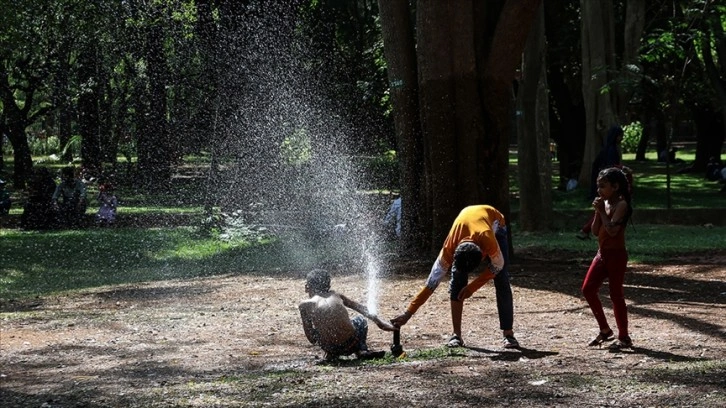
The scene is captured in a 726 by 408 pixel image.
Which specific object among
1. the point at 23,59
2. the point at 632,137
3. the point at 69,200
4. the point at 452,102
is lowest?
the point at 69,200

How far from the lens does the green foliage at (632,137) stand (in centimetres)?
4688

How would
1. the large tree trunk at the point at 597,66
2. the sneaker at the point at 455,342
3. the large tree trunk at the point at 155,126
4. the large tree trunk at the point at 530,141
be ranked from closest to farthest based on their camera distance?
the sneaker at the point at 455,342 → the large tree trunk at the point at 530,141 → the large tree trunk at the point at 597,66 → the large tree trunk at the point at 155,126

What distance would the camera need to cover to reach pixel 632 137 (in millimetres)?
52562

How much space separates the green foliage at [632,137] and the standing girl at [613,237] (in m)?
36.6

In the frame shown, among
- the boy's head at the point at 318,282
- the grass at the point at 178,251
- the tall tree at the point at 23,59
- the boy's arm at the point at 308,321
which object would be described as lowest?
the grass at the point at 178,251

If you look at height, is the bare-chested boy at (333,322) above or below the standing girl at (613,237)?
below

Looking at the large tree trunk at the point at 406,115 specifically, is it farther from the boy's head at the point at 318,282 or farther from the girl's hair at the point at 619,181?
the girl's hair at the point at 619,181

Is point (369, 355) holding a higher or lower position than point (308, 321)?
lower

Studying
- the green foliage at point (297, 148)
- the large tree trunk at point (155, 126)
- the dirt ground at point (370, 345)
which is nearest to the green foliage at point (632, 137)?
the large tree trunk at point (155, 126)

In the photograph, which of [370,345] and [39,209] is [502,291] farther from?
[39,209]

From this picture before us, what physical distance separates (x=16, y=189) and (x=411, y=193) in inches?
852

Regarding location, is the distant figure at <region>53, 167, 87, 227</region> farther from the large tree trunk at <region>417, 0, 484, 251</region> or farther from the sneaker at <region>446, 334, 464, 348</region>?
the sneaker at <region>446, 334, 464, 348</region>

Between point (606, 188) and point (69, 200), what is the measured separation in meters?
16.0

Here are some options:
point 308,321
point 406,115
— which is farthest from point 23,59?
point 308,321
